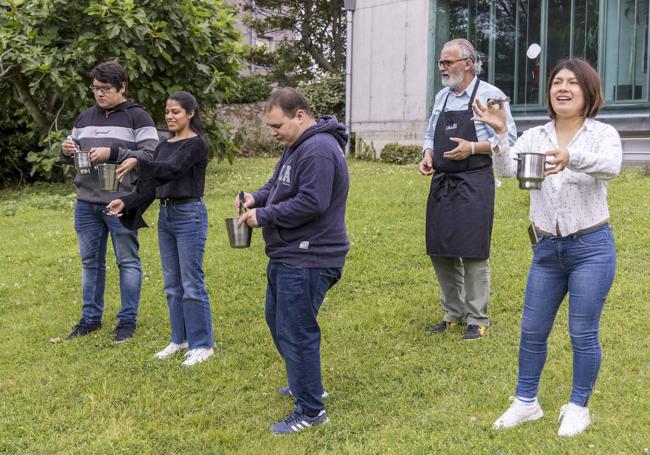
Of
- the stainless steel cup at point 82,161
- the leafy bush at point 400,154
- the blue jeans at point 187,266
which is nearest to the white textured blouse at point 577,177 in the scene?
the blue jeans at point 187,266

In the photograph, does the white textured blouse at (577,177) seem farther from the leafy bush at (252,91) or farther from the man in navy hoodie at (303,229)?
the leafy bush at (252,91)

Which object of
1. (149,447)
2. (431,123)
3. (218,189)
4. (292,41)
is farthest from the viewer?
(292,41)

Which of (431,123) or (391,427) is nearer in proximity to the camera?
A: (391,427)

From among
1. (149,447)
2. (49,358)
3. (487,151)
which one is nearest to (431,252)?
(487,151)

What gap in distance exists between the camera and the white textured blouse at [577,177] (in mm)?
3441

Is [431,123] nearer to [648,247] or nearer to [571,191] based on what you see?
[571,191]

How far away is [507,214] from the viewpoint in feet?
31.3

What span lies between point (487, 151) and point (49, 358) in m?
3.79

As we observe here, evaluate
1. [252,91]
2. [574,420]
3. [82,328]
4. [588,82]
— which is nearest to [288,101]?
[588,82]

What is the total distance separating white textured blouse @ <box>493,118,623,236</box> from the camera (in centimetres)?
344

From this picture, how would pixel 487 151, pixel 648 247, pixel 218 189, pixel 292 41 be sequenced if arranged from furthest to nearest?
pixel 292 41 < pixel 218 189 < pixel 648 247 < pixel 487 151

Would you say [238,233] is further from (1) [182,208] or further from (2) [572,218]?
(2) [572,218]

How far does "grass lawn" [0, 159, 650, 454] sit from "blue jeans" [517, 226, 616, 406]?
34cm

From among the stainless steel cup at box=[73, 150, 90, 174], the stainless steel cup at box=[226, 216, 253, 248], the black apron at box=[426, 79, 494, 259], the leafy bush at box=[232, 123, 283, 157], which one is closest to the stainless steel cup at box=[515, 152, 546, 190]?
the stainless steel cup at box=[226, 216, 253, 248]
